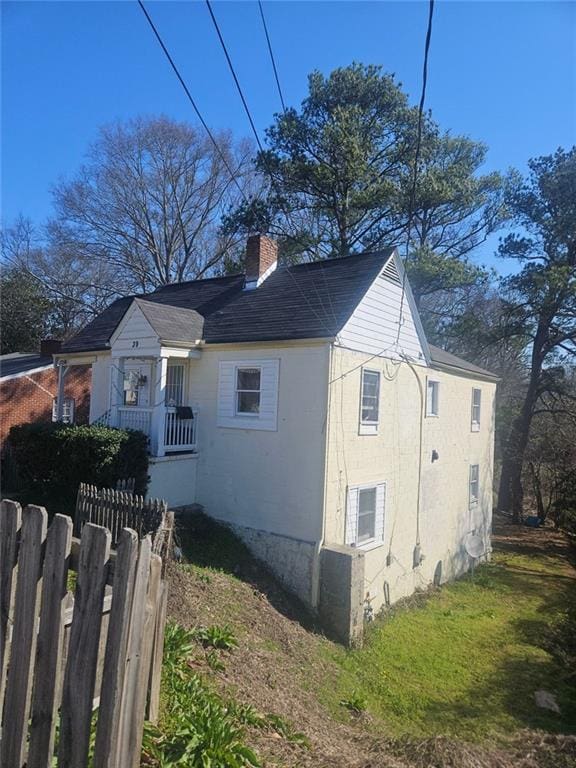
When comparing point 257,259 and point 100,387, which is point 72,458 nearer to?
point 100,387

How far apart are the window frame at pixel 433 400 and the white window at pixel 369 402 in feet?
10.9

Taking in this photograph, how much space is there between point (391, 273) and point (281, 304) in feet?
10.1

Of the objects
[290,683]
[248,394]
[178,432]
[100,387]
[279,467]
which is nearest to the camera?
[290,683]

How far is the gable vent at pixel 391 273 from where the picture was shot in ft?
42.5

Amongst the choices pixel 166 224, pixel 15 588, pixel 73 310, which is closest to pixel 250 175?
pixel 166 224

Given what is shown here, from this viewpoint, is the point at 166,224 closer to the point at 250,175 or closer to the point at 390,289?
the point at 250,175

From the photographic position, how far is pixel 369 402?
491 inches

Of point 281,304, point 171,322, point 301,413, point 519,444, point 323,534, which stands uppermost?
point 281,304

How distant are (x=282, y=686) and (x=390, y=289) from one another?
970 cm

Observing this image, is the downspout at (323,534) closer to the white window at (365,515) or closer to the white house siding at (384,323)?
the white window at (365,515)

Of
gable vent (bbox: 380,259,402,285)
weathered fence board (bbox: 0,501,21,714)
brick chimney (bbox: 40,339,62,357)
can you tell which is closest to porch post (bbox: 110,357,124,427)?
gable vent (bbox: 380,259,402,285)

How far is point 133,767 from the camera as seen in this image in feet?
9.39

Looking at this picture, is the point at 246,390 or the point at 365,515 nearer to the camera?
the point at 246,390

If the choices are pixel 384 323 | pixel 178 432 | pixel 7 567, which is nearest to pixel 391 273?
pixel 384 323
